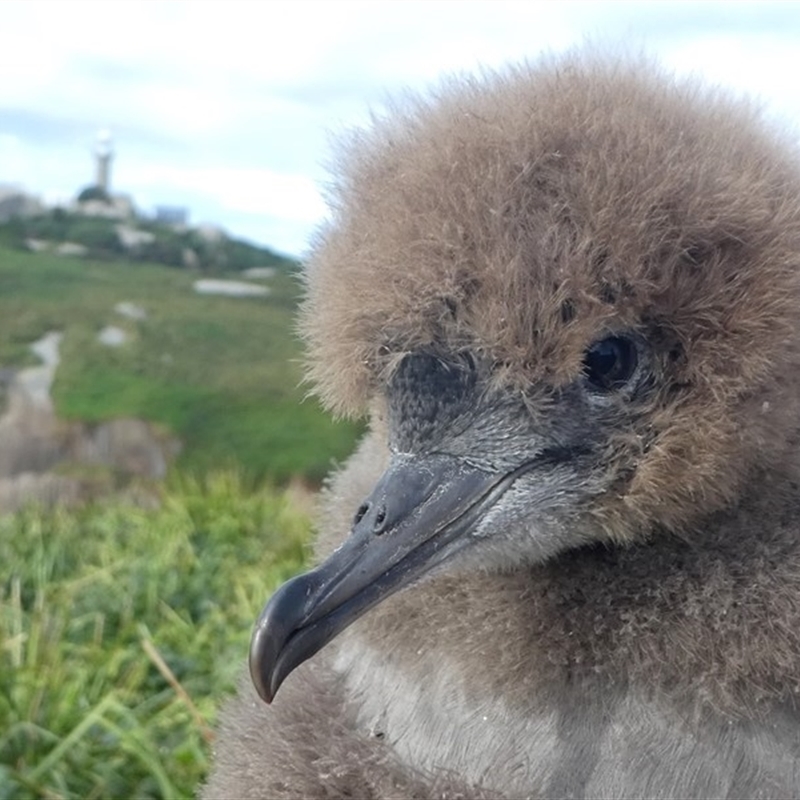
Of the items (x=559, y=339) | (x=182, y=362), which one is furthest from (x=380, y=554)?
(x=182, y=362)

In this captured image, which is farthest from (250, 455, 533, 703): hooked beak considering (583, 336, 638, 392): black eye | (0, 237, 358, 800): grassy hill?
(0, 237, 358, 800): grassy hill

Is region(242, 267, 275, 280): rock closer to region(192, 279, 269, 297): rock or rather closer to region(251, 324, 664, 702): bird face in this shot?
region(192, 279, 269, 297): rock

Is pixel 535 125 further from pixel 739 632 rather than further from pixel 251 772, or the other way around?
pixel 251 772

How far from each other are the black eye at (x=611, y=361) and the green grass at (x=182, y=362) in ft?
20.3

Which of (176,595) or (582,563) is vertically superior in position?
(582,563)

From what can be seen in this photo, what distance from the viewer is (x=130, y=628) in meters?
4.66

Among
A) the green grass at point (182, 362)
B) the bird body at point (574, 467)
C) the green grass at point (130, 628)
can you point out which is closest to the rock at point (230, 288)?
the green grass at point (182, 362)

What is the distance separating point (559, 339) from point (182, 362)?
7.60 meters

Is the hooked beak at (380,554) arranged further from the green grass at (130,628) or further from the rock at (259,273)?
the rock at (259,273)

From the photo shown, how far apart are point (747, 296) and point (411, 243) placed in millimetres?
423

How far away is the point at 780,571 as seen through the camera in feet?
4.47

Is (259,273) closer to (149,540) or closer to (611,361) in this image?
(149,540)

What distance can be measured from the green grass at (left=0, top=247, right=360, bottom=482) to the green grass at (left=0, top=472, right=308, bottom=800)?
747mm

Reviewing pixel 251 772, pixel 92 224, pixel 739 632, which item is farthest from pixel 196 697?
pixel 92 224
